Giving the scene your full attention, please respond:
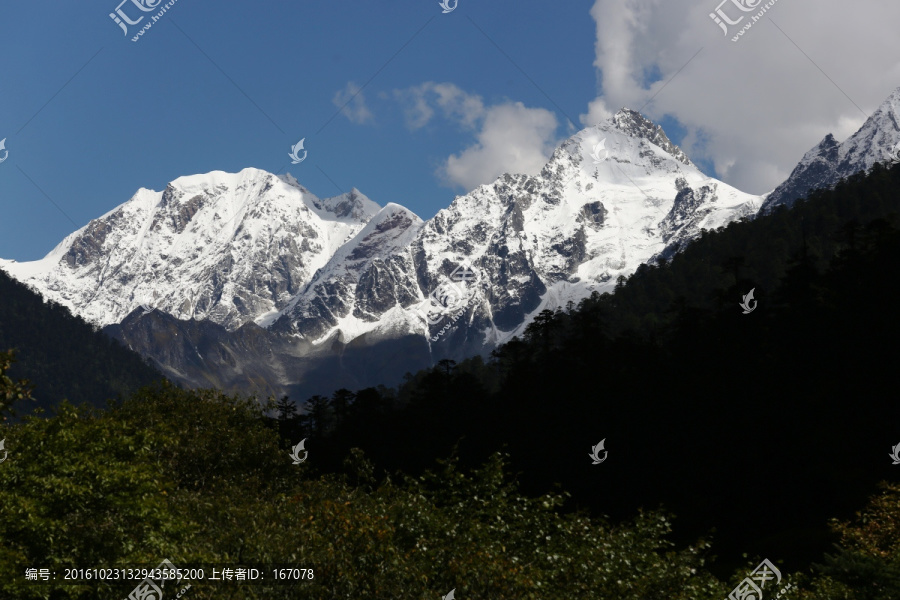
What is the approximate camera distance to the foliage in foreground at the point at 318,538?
25.7m

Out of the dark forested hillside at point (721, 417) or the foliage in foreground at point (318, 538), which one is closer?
the foliage in foreground at point (318, 538)

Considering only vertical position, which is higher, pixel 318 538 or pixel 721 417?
pixel 721 417

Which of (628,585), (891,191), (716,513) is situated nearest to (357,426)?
(716,513)

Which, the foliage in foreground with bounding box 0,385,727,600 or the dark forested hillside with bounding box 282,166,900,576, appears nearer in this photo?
the foliage in foreground with bounding box 0,385,727,600

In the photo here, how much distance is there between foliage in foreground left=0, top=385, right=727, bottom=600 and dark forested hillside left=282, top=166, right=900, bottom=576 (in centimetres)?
2598

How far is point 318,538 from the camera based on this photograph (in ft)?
93.6

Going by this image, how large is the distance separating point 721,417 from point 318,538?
2187 inches

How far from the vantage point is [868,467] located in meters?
62.8

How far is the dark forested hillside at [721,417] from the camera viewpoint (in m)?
64.8

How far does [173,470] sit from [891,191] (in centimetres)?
17971

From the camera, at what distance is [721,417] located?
250 ft

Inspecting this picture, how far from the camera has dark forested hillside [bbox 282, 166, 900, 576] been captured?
212ft

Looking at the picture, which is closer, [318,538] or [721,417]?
[318,538]

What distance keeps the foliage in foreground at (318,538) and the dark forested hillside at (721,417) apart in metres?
26.0
